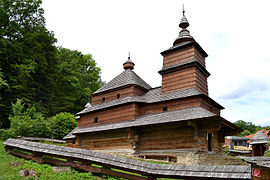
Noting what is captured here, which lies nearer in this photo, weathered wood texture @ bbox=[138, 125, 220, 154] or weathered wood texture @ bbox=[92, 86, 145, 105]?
weathered wood texture @ bbox=[138, 125, 220, 154]

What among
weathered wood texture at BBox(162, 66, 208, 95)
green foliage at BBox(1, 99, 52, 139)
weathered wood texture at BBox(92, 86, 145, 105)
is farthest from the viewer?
green foliage at BBox(1, 99, 52, 139)

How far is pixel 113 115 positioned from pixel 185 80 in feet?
21.9

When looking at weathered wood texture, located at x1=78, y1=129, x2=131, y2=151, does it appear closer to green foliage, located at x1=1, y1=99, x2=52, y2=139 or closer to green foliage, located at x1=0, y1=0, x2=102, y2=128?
green foliage, located at x1=1, y1=99, x2=52, y2=139

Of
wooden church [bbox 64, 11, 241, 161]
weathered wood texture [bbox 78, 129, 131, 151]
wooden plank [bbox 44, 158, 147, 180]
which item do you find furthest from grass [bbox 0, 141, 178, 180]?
weathered wood texture [bbox 78, 129, 131, 151]

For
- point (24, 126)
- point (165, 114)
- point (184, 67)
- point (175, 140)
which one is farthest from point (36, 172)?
point (24, 126)

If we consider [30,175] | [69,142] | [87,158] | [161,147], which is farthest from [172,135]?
[69,142]

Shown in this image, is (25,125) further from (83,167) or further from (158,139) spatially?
(83,167)

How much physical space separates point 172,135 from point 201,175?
28.6 ft

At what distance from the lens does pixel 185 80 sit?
16.0 m

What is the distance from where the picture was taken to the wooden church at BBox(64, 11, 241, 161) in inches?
528

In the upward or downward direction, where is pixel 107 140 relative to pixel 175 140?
downward

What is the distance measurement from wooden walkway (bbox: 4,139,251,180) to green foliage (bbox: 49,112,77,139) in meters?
17.1

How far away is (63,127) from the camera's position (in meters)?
27.1

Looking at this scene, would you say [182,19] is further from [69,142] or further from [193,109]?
[69,142]
